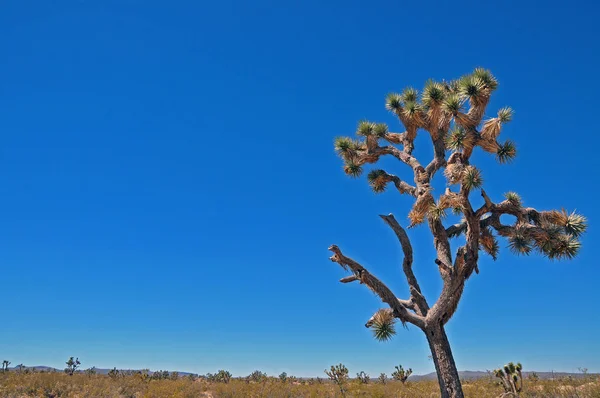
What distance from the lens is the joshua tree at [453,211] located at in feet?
26.6

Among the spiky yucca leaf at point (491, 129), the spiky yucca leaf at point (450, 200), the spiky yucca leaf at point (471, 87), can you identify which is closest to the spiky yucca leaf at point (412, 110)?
the spiky yucca leaf at point (471, 87)

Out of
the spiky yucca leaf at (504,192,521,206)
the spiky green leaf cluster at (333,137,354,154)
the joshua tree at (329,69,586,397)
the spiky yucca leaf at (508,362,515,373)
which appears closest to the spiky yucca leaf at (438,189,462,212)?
the joshua tree at (329,69,586,397)

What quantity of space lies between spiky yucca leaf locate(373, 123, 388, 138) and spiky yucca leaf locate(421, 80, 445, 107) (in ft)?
5.63

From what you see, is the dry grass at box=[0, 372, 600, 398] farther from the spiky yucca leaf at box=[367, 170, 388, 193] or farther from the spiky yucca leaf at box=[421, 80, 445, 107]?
the spiky yucca leaf at box=[421, 80, 445, 107]

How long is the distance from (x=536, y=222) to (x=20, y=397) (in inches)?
853

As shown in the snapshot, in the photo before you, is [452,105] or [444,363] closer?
[444,363]

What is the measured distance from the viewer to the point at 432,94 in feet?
31.4

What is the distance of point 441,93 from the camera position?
954 cm

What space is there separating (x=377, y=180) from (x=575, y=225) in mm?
4789

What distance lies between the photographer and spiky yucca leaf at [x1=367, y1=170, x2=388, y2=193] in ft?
37.1

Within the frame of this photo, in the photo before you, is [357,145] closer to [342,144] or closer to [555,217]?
[342,144]

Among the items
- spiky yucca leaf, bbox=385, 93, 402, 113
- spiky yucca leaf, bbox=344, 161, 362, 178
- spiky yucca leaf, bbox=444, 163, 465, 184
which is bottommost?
spiky yucca leaf, bbox=444, 163, 465, 184

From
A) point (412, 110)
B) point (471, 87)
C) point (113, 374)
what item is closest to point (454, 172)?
point (471, 87)

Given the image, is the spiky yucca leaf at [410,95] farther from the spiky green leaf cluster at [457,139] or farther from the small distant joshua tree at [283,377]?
the small distant joshua tree at [283,377]
